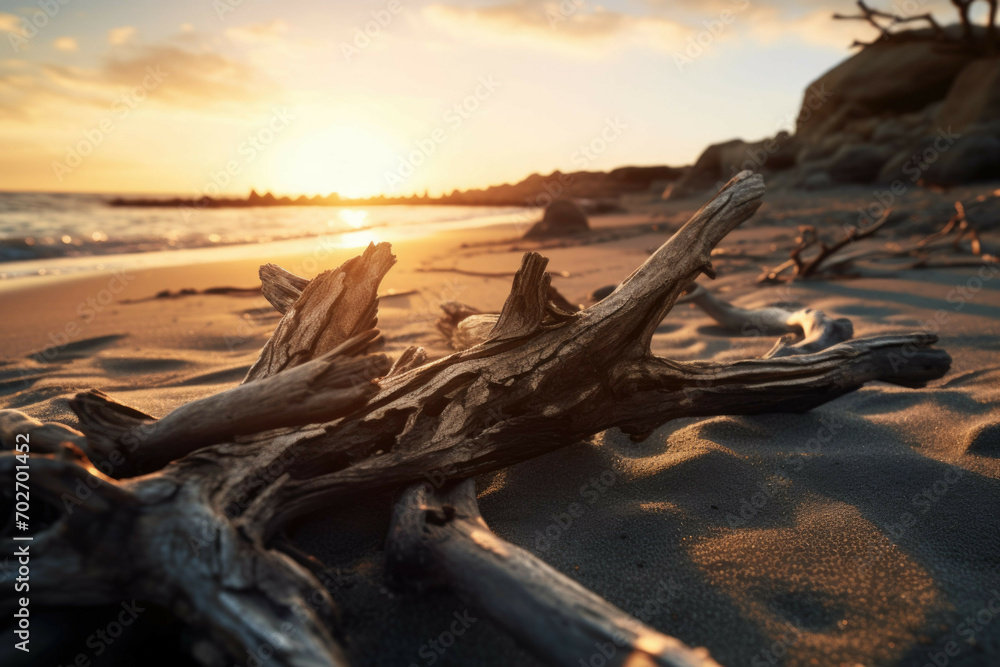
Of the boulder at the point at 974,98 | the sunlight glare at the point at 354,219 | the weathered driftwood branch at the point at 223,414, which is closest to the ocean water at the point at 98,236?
the sunlight glare at the point at 354,219

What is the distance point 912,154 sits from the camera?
1662 centimetres

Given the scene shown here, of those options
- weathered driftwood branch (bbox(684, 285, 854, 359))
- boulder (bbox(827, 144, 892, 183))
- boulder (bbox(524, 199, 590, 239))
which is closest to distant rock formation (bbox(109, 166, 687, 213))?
boulder (bbox(827, 144, 892, 183))

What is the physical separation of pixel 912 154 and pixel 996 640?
1992 centimetres

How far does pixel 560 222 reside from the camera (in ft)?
41.7

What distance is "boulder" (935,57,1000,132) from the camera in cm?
1633

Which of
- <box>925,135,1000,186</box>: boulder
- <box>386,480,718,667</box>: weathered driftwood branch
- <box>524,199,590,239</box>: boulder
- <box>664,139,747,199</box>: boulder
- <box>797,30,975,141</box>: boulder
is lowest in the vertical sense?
<box>386,480,718,667</box>: weathered driftwood branch

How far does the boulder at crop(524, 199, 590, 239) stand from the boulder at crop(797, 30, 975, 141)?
16.9 meters

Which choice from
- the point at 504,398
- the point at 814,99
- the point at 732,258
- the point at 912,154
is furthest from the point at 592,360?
the point at 814,99

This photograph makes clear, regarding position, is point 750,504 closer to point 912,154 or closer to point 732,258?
point 732,258

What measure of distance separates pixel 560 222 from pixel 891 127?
16.4 metres

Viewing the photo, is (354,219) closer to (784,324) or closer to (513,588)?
(784,324)

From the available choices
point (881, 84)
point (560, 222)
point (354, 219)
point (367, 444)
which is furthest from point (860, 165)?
point (367, 444)

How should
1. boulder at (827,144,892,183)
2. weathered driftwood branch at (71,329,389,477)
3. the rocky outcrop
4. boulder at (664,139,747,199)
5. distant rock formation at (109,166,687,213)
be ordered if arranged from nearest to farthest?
weathered driftwood branch at (71,329,389,477) → boulder at (827,144,892,183) → the rocky outcrop → boulder at (664,139,747,199) → distant rock formation at (109,166,687,213)

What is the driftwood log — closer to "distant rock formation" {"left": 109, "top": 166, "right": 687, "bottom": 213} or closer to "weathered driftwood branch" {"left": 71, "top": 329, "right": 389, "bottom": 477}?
"weathered driftwood branch" {"left": 71, "top": 329, "right": 389, "bottom": 477}
